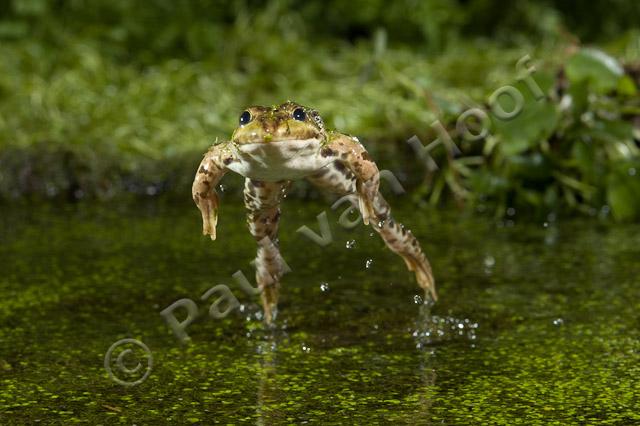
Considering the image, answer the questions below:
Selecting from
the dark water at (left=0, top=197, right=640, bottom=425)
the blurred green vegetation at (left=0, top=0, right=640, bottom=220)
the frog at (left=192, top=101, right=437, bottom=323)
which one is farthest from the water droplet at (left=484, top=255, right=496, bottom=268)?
the frog at (left=192, top=101, right=437, bottom=323)

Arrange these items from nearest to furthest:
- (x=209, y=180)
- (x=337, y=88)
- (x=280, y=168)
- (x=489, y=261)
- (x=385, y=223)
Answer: (x=280, y=168), (x=209, y=180), (x=385, y=223), (x=489, y=261), (x=337, y=88)

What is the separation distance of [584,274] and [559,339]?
2.14 ft

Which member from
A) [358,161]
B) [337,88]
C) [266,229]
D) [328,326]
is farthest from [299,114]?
[337,88]

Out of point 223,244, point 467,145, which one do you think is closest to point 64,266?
point 223,244

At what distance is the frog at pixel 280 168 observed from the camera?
1877 mm

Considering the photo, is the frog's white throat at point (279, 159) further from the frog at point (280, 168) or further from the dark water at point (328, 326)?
the dark water at point (328, 326)

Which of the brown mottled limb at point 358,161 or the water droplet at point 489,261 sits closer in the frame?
the brown mottled limb at point 358,161

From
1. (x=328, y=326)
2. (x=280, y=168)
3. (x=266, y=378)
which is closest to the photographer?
(x=280, y=168)

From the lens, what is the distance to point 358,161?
203 centimetres

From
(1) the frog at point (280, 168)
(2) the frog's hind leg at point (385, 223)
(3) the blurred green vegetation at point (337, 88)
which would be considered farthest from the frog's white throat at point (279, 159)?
(3) the blurred green vegetation at point (337, 88)

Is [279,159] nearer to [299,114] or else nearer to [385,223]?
[299,114]

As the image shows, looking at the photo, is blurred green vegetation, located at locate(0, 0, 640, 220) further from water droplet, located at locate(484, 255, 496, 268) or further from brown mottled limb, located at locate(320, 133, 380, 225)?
brown mottled limb, located at locate(320, 133, 380, 225)

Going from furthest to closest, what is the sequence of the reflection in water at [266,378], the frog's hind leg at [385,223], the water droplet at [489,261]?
the water droplet at [489,261]
the frog's hind leg at [385,223]
the reflection in water at [266,378]

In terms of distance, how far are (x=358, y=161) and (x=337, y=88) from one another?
3162 mm
